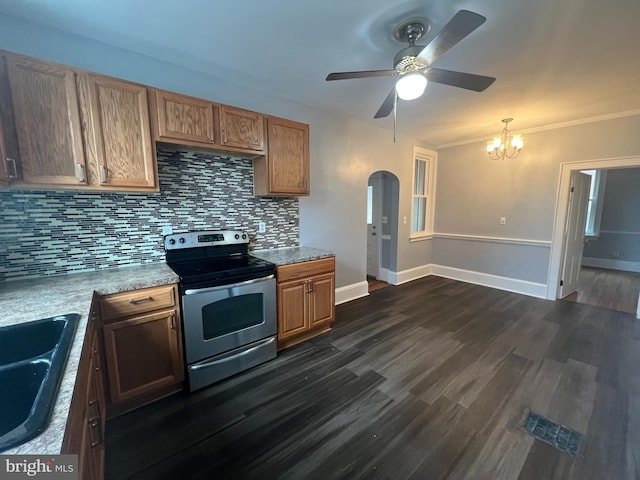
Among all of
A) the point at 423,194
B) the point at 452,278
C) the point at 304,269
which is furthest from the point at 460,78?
the point at 452,278

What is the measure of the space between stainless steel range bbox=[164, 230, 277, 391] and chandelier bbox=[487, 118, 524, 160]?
356cm

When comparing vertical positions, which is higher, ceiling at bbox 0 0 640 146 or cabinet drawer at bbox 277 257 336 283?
ceiling at bbox 0 0 640 146

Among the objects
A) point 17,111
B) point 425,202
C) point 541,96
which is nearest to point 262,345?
point 17,111

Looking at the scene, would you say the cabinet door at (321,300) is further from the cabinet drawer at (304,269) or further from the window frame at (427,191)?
the window frame at (427,191)

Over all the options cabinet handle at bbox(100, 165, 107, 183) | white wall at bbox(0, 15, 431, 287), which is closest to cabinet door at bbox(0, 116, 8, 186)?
cabinet handle at bbox(100, 165, 107, 183)

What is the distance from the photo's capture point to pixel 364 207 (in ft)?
12.9

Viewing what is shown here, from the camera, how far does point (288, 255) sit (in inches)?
107

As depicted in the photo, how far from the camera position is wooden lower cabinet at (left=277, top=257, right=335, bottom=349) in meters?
2.50

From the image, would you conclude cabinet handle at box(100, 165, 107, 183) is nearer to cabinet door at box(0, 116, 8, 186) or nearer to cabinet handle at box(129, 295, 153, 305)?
cabinet door at box(0, 116, 8, 186)

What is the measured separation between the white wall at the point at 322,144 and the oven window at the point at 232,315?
1210 mm

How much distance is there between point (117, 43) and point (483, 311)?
4.64 meters

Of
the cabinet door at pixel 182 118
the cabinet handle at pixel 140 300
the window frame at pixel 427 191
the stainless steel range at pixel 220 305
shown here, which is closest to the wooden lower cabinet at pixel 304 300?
the stainless steel range at pixel 220 305

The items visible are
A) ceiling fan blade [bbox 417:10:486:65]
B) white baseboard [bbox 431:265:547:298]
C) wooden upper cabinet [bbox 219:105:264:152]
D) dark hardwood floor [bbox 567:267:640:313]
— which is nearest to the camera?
ceiling fan blade [bbox 417:10:486:65]

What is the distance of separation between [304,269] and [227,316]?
83cm
